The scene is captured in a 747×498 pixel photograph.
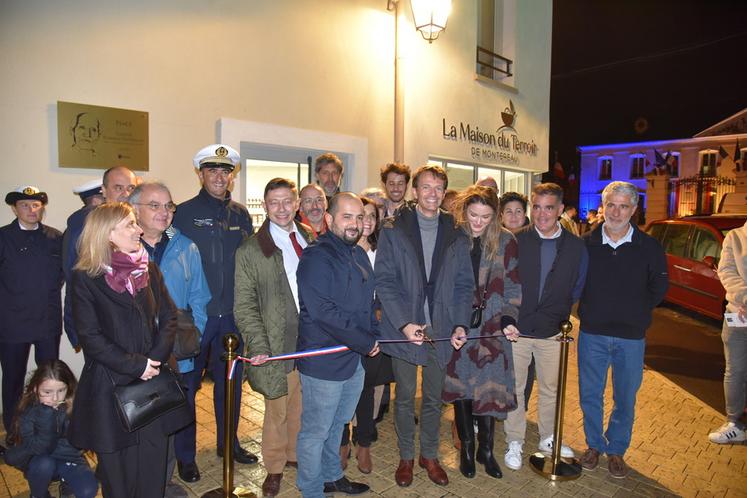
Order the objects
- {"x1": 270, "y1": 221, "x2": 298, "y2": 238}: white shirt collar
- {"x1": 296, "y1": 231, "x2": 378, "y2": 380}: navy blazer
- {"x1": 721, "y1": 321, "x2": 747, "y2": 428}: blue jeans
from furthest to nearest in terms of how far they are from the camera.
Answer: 1. {"x1": 721, "y1": 321, "x2": 747, "y2": 428}: blue jeans
2. {"x1": 270, "y1": 221, "x2": 298, "y2": 238}: white shirt collar
3. {"x1": 296, "y1": 231, "x2": 378, "y2": 380}: navy blazer

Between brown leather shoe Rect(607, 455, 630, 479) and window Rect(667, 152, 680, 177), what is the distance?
43.7 metres

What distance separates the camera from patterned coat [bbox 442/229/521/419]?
3768mm

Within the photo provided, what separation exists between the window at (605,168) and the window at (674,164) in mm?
5666

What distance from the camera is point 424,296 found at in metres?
3.64

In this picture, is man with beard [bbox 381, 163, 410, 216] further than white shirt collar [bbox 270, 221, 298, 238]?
Yes

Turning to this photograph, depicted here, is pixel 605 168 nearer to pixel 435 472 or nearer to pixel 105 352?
pixel 435 472

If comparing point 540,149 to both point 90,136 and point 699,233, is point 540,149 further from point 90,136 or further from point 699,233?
point 90,136

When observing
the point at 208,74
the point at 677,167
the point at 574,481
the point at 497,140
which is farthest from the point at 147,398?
the point at 677,167

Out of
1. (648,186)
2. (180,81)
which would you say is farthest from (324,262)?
(648,186)

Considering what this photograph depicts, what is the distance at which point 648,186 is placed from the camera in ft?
133

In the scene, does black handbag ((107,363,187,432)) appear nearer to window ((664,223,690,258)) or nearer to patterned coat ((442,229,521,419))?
patterned coat ((442,229,521,419))

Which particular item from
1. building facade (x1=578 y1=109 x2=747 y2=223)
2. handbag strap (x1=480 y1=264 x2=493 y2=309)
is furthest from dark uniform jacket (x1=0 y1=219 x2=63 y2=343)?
building facade (x1=578 y1=109 x2=747 y2=223)

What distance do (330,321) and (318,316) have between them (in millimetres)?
81

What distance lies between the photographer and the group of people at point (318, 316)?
9.05 ft
